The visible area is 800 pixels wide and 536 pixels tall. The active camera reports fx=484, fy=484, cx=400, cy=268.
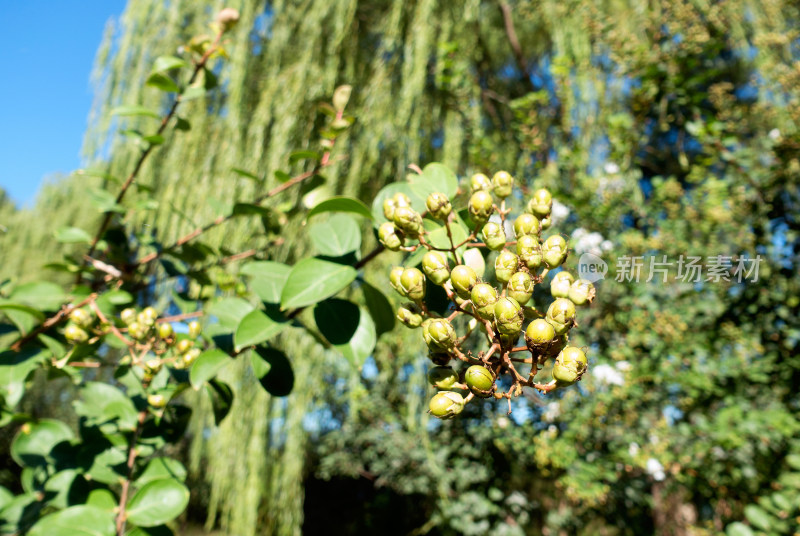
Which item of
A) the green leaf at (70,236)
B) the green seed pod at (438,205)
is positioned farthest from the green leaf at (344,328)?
the green leaf at (70,236)

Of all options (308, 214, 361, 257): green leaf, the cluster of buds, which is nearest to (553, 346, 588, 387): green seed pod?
the cluster of buds

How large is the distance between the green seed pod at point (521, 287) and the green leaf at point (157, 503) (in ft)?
1.23

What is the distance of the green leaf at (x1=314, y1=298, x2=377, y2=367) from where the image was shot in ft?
1.38

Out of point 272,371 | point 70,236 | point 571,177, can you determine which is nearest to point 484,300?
point 272,371

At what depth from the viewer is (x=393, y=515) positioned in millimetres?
3695

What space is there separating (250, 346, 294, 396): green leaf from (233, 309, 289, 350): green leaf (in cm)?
4

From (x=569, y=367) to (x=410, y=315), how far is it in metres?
0.11

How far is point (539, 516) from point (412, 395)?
72.8 inches

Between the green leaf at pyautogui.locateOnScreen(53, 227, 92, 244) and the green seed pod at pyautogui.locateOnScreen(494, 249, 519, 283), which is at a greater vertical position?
the green leaf at pyautogui.locateOnScreen(53, 227, 92, 244)

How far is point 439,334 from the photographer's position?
0.98 ft

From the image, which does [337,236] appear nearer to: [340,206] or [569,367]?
[340,206]

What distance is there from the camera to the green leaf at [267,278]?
0.48m

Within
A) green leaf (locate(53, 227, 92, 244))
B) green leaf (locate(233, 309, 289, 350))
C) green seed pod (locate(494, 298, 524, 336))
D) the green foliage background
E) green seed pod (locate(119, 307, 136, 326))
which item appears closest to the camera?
green seed pod (locate(494, 298, 524, 336))

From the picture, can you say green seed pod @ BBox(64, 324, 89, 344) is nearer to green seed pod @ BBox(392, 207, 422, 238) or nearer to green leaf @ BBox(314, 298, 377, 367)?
green leaf @ BBox(314, 298, 377, 367)
